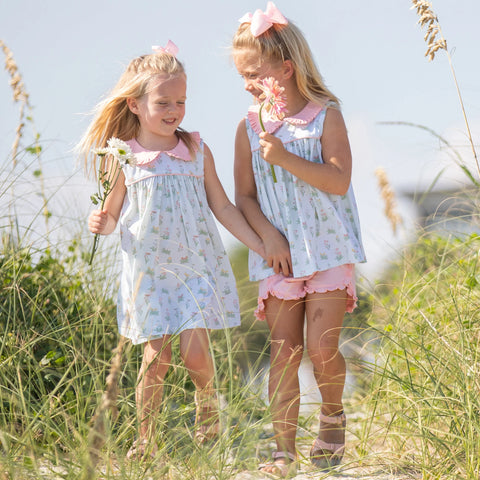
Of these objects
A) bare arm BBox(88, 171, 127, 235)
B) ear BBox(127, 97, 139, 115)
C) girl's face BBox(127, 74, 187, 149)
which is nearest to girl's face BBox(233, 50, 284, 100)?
girl's face BBox(127, 74, 187, 149)

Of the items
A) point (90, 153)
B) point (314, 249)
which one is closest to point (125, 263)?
point (90, 153)

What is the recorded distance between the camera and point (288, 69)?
9.91 feet

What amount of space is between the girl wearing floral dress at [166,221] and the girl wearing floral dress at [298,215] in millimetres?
144

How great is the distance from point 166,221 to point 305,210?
24.0 inches

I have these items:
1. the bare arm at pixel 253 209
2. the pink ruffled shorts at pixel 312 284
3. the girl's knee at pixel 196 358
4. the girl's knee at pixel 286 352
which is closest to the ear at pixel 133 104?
the bare arm at pixel 253 209

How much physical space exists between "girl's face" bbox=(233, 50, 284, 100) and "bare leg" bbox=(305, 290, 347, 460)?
965 mm

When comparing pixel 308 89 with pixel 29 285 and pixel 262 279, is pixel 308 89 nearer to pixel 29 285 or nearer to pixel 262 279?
pixel 262 279

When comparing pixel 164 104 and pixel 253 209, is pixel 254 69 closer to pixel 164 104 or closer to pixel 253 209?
pixel 164 104

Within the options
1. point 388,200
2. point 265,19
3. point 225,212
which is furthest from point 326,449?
point 388,200

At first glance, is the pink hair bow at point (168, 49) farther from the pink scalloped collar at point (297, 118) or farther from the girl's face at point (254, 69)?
the pink scalloped collar at point (297, 118)

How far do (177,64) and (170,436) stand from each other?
163cm

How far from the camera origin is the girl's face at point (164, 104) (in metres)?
2.96

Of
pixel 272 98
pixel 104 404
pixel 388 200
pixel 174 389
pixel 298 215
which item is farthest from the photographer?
pixel 388 200

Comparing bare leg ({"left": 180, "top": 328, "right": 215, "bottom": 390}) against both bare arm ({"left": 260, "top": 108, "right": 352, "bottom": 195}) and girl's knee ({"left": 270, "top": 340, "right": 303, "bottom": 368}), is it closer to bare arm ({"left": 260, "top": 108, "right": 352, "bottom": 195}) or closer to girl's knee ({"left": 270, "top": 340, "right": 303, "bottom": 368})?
girl's knee ({"left": 270, "top": 340, "right": 303, "bottom": 368})
